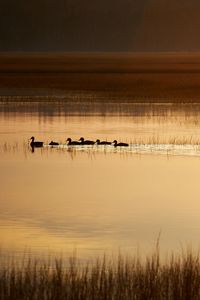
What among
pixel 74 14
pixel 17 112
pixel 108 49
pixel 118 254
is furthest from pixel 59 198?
pixel 74 14

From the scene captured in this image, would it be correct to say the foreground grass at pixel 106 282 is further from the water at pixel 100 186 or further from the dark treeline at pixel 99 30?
the dark treeline at pixel 99 30

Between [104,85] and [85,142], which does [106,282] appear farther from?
[104,85]

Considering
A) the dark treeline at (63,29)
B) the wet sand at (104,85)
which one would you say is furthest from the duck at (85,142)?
the dark treeline at (63,29)

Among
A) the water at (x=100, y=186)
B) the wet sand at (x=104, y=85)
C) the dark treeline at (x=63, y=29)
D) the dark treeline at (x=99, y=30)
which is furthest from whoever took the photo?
the dark treeline at (x=99, y=30)

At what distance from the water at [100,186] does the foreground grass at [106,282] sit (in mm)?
1993

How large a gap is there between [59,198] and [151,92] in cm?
3675

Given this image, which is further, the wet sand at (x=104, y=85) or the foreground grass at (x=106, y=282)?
the wet sand at (x=104, y=85)

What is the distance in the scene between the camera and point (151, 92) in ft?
190

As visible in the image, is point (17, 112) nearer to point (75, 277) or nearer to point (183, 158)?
point (183, 158)

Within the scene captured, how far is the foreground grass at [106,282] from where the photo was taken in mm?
12562

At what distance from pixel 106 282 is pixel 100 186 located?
406 inches

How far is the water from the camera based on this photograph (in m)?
16.9

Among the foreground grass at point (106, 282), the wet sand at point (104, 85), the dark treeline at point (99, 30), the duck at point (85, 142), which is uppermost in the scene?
the dark treeline at point (99, 30)

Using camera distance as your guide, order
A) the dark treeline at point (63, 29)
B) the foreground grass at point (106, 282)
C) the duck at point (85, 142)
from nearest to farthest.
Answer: the foreground grass at point (106, 282) < the duck at point (85, 142) < the dark treeline at point (63, 29)
